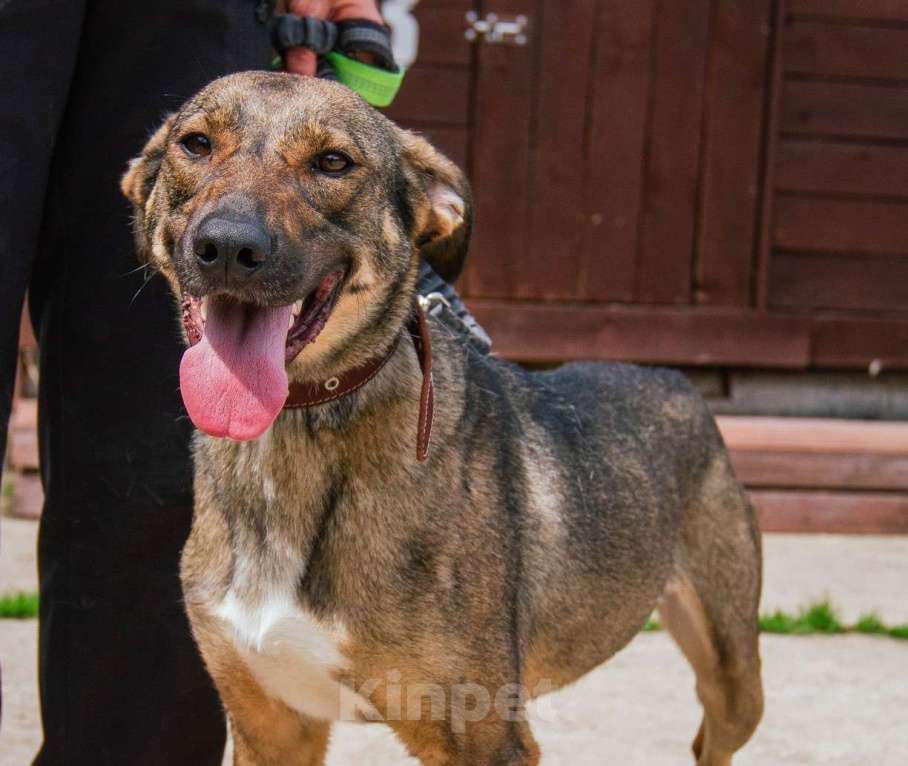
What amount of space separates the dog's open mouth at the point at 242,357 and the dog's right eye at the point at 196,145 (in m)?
0.30

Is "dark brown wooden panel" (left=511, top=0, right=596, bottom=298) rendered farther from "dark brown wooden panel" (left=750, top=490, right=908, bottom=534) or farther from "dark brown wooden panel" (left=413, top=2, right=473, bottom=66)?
"dark brown wooden panel" (left=750, top=490, right=908, bottom=534)

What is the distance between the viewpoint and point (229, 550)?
2.79 meters

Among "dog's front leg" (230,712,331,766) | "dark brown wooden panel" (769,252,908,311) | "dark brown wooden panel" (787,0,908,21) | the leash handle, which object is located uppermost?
"dark brown wooden panel" (787,0,908,21)

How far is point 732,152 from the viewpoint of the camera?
750cm

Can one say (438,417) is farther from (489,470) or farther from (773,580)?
(773,580)

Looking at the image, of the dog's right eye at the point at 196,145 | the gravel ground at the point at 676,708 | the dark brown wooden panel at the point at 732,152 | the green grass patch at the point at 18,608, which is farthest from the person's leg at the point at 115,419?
the dark brown wooden panel at the point at 732,152

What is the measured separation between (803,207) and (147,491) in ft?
17.8

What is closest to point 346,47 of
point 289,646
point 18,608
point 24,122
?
point 24,122

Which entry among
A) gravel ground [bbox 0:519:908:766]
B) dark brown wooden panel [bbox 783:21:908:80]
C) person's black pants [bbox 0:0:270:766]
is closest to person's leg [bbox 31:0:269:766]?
person's black pants [bbox 0:0:270:766]

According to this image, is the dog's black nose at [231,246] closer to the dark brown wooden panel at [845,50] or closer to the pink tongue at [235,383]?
the pink tongue at [235,383]

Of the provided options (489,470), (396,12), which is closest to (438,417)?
(489,470)

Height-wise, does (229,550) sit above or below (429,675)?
above

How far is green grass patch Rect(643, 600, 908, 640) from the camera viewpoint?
525cm

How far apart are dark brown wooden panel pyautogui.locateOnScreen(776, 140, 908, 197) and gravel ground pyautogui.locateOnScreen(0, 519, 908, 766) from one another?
9.14 ft
